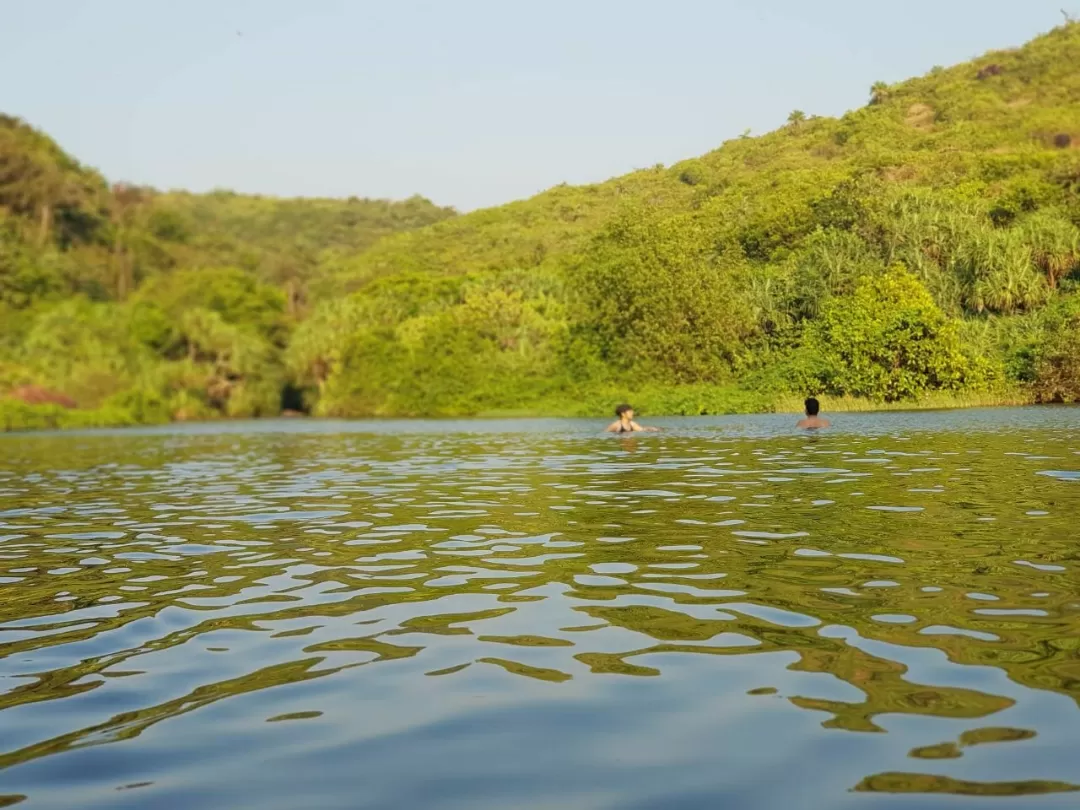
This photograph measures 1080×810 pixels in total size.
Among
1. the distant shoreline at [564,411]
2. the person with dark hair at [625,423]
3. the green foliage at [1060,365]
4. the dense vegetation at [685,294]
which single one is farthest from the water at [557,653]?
the dense vegetation at [685,294]

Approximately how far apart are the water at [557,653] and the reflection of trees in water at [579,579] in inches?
1.5

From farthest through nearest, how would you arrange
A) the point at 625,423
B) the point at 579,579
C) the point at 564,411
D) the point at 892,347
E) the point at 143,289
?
1. the point at 143,289
2. the point at 564,411
3. the point at 892,347
4. the point at 625,423
5. the point at 579,579

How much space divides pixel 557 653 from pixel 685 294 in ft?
196

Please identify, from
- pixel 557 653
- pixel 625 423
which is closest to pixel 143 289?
pixel 625 423

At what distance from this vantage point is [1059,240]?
199 ft

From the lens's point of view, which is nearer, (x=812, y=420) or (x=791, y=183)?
(x=812, y=420)

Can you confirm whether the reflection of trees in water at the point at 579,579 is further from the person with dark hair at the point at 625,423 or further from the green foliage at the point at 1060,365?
the green foliage at the point at 1060,365

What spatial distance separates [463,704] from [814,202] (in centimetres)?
7412

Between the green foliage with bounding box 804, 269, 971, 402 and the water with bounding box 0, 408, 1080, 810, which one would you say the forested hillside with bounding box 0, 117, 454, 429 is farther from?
the water with bounding box 0, 408, 1080, 810

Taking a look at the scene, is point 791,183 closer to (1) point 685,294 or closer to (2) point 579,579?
(1) point 685,294

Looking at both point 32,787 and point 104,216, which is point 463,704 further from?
point 104,216

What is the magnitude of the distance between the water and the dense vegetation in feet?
141

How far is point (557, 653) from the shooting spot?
21.1ft

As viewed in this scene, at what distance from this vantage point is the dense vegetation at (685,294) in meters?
56.3
